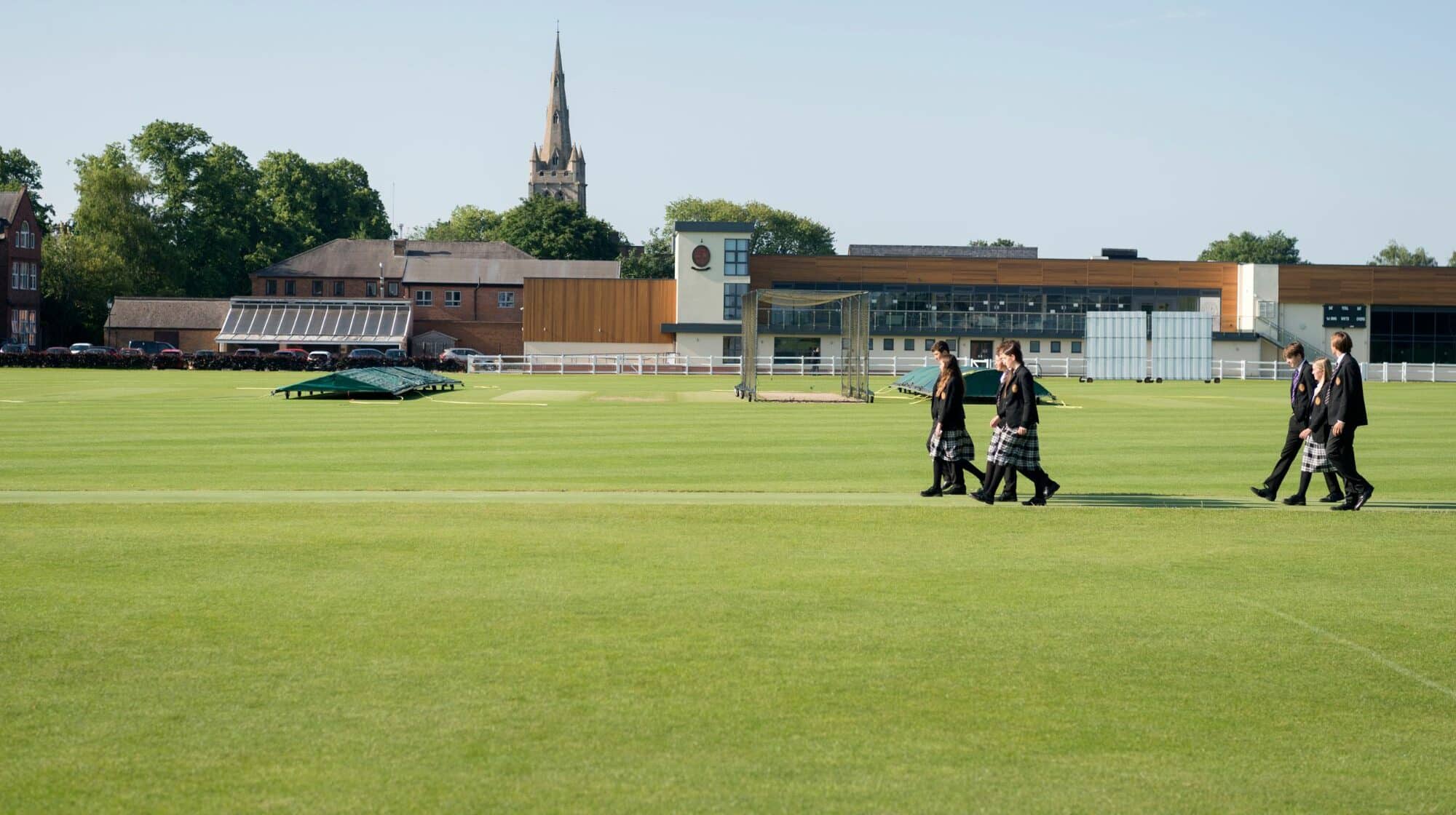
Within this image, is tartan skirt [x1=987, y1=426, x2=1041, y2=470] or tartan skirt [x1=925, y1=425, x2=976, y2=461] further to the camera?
tartan skirt [x1=925, y1=425, x2=976, y2=461]

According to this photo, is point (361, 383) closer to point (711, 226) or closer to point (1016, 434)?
point (1016, 434)

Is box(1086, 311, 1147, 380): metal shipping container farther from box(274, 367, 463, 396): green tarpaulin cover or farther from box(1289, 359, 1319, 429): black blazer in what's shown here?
box(1289, 359, 1319, 429): black blazer

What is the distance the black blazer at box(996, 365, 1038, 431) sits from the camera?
14633 mm

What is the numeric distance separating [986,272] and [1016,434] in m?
74.6

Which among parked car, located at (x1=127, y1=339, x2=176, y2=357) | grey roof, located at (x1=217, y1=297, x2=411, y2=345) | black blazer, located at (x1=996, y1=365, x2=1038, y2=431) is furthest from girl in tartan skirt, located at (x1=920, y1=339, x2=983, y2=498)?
parked car, located at (x1=127, y1=339, x2=176, y2=357)

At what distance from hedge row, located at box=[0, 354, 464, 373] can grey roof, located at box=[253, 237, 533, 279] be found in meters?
35.5

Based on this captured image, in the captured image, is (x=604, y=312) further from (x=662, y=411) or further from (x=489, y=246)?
(x=662, y=411)

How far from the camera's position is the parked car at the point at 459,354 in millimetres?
76625

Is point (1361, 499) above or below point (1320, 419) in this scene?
below

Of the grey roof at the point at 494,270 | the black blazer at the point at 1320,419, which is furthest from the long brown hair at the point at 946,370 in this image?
the grey roof at the point at 494,270

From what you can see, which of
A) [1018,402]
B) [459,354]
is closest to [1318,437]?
[1018,402]

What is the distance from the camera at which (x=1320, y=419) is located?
50.3ft

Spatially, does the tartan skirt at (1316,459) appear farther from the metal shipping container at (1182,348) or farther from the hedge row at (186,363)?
the hedge row at (186,363)

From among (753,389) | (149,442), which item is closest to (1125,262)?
(753,389)
